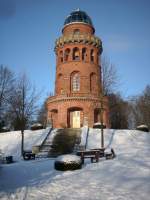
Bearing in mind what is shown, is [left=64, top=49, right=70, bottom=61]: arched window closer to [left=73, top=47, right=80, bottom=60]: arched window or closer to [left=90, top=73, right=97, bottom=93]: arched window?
[left=73, top=47, right=80, bottom=60]: arched window

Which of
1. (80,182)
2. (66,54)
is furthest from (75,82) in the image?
(80,182)

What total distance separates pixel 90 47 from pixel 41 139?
1671 centimetres

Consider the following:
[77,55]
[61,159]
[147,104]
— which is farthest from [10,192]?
[147,104]

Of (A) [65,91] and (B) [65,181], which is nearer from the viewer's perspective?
(B) [65,181]

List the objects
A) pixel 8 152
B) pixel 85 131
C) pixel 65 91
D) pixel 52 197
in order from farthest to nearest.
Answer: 1. pixel 65 91
2. pixel 85 131
3. pixel 8 152
4. pixel 52 197

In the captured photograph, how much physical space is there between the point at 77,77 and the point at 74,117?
5315 millimetres

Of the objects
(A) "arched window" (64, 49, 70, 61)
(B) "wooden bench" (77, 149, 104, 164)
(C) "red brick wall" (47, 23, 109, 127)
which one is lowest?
(B) "wooden bench" (77, 149, 104, 164)

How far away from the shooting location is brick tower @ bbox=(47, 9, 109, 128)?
3859cm

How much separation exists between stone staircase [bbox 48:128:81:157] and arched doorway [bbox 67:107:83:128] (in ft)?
16.6

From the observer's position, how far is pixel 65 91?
132 feet

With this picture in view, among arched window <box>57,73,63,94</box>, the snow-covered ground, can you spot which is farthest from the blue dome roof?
the snow-covered ground

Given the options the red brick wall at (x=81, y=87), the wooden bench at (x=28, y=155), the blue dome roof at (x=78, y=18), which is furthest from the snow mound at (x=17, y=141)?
the blue dome roof at (x=78, y=18)

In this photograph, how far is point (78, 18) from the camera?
43.9 meters

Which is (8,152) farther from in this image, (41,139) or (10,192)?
(10,192)
